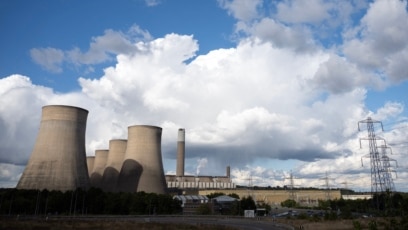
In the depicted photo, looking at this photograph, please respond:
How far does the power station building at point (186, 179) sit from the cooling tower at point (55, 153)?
43.9 m

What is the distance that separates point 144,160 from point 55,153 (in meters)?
12.2

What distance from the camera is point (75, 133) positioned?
36.9 metres

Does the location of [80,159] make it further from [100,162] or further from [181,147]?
[181,147]

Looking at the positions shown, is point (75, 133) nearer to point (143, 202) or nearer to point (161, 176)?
point (143, 202)

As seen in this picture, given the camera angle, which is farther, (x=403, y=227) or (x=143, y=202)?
(x=143, y=202)

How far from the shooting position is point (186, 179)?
89.8 m

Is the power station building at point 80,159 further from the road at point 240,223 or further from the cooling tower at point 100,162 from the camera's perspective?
the road at point 240,223

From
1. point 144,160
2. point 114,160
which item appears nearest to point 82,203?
point 144,160

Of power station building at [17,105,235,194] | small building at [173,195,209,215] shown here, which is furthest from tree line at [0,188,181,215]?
small building at [173,195,209,215]

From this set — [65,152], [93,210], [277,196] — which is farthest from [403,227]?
[277,196]

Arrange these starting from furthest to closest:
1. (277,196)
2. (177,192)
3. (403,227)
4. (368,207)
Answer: (277,196)
(177,192)
(368,207)
(403,227)

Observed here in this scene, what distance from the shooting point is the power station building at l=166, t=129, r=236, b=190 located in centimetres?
8079

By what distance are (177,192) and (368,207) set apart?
38317 millimetres

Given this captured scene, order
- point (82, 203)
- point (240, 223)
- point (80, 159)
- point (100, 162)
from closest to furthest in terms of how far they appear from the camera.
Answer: point (240, 223) < point (80, 159) < point (82, 203) < point (100, 162)
